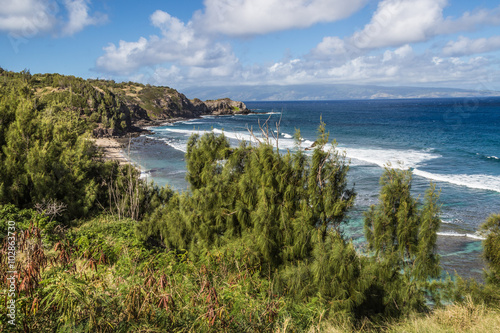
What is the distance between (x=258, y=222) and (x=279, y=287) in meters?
1.70

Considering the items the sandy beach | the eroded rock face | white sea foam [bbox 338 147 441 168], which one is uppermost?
the eroded rock face

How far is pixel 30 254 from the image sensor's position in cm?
487

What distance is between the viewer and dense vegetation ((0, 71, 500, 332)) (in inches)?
149

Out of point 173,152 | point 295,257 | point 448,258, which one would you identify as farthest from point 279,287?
point 173,152

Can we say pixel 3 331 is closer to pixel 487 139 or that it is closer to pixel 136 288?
pixel 136 288

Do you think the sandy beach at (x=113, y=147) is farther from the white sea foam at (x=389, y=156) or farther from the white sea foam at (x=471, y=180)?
the white sea foam at (x=471, y=180)

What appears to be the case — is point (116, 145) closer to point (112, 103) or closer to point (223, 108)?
point (112, 103)

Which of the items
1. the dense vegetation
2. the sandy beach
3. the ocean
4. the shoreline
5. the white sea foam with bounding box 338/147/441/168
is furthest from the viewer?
the sandy beach

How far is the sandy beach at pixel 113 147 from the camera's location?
37438mm

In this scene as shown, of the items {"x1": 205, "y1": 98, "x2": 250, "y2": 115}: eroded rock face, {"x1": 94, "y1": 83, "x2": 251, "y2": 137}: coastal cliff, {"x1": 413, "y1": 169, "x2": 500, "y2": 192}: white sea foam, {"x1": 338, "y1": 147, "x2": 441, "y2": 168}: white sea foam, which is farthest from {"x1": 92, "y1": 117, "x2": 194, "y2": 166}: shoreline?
{"x1": 205, "y1": 98, "x2": 250, "y2": 115}: eroded rock face

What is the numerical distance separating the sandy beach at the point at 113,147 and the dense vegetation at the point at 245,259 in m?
23.6

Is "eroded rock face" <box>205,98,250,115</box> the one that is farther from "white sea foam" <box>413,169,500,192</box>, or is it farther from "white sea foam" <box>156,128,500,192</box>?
"white sea foam" <box>413,169,500,192</box>

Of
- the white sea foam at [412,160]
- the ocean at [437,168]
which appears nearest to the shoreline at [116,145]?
the ocean at [437,168]

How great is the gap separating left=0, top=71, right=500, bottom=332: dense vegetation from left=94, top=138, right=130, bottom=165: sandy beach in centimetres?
2357
